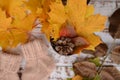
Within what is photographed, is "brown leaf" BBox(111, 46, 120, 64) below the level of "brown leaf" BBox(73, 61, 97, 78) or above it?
above

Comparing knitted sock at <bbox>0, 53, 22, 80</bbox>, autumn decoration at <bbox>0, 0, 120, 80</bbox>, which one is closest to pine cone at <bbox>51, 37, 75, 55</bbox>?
autumn decoration at <bbox>0, 0, 120, 80</bbox>

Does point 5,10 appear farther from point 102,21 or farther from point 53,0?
point 102,21

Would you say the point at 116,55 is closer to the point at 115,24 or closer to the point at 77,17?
the point at 115,24

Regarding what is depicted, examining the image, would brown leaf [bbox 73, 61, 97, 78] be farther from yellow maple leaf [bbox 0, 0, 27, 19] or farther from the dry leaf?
yellow maple leaf [bbox 0, 0, 27, 19]

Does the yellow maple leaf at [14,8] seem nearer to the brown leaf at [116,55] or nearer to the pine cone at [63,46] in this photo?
the pine cone at [63,46]

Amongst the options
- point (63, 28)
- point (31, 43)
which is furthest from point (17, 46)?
point (63, 28)
